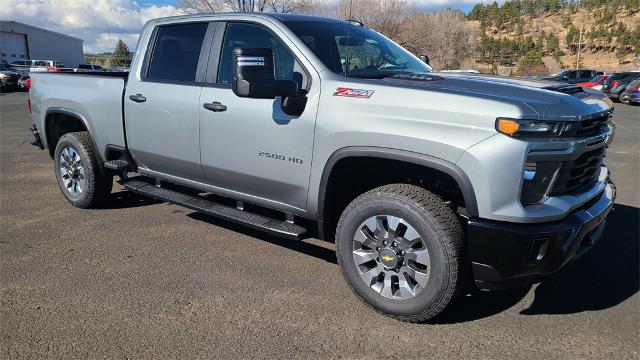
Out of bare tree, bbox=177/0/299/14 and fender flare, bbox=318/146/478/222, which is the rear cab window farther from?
bare tree, bbox=177/0/299/14

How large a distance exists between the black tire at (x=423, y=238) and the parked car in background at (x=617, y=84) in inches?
1018

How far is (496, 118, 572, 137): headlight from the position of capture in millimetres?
2730

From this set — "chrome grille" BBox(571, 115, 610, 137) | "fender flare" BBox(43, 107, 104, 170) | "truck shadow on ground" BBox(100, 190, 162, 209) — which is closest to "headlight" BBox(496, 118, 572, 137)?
"chrome grille" BBox(571, 115, 610, 137)

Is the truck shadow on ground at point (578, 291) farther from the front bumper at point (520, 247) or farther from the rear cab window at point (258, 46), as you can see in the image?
the rear cab window at point (258, 46)

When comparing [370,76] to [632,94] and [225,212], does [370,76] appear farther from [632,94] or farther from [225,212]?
[632,94]

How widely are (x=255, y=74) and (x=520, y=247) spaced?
1915 mm

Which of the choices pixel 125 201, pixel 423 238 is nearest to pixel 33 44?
pixel 125 201

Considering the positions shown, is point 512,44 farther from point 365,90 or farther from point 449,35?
point 365,90

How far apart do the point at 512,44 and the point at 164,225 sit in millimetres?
84597

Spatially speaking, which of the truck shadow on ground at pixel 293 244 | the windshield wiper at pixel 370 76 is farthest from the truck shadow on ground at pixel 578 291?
the windshield wiper at pixel 370 76

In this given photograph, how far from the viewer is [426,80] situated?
138 inches

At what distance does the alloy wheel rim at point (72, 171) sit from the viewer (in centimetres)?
562

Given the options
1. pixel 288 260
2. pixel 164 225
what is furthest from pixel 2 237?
pixel 288 260

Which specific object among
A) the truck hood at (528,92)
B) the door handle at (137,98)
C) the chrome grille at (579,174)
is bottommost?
the chrome grille at (579,174)
